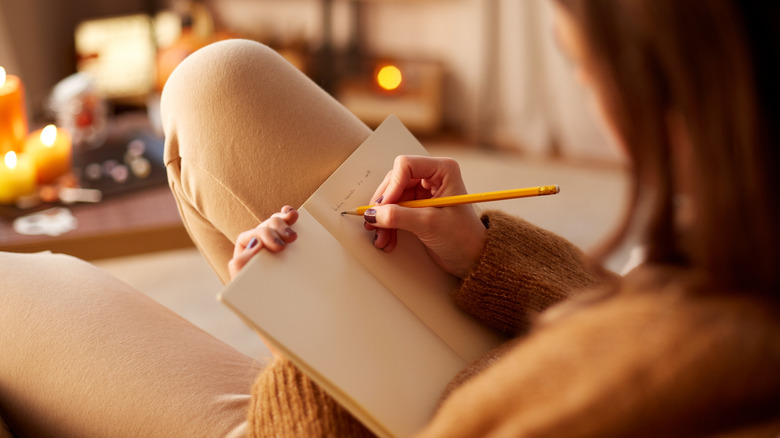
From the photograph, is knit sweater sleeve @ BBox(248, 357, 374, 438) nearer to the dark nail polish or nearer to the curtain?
the dark nail polish

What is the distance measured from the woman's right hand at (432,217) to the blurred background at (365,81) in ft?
2.89

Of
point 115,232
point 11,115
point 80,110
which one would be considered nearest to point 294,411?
point 115,232

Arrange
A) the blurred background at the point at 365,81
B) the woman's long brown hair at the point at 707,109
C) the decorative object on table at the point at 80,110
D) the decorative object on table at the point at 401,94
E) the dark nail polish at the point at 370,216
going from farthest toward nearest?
the decorative object on table at the point at 401,94
the blurred background at the point at 365,81
the decorative object on table at the point at 80,110
the dark nail polish at the point at 370,216
the woman's long brown hair at the point at 707,109

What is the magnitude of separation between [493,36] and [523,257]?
1.99 metres

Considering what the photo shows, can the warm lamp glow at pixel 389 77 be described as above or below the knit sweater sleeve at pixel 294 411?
below

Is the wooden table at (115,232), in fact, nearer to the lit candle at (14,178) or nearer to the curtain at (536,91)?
the lit candle at (14,178)

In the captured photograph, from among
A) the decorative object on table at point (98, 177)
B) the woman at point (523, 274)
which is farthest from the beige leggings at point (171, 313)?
the decorative object on table at point (98, 177)

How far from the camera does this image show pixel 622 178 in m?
2.35

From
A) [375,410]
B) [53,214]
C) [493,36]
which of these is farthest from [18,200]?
[493,36]

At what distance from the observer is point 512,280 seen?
691mm

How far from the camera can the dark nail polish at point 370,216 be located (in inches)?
25.6

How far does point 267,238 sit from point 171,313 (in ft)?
0.81

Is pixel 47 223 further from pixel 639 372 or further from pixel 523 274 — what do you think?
pixel 639 372

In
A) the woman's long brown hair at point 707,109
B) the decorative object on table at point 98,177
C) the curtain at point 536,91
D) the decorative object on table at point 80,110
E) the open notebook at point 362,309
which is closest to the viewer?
the woman's long brown hair at point 707,109
